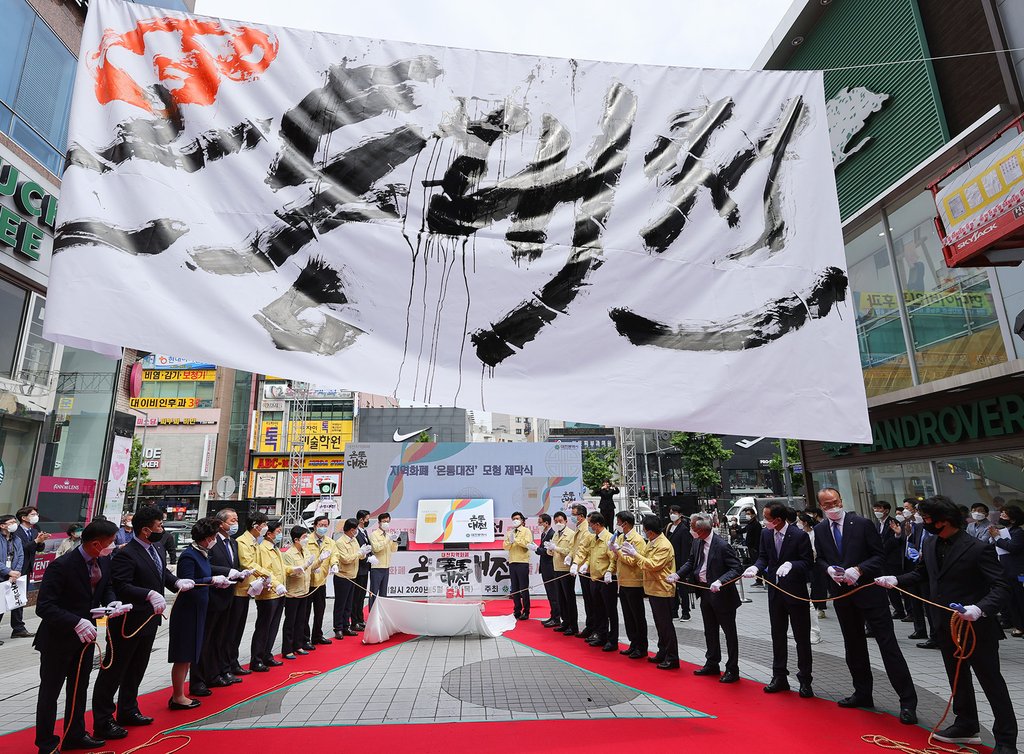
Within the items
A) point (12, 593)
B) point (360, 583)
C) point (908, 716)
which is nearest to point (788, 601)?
point (908, 716)

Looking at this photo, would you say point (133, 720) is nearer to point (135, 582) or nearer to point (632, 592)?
point (135, 582)

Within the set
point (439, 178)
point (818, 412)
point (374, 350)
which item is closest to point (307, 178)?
point (439, 178)

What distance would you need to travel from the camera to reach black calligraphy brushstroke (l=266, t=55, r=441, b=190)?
293 cm

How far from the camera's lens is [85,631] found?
4.28m

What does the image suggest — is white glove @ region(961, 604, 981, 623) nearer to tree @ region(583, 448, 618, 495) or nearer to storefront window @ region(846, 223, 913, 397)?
storefront window @ region(846, 223, 913, 397)

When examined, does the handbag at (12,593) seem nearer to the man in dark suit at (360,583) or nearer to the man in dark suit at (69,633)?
the man in dark suit at (69,633)

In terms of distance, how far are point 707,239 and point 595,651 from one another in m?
6.53

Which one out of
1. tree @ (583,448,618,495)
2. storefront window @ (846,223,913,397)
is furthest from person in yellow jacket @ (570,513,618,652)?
tree @ (583,448,618,495)

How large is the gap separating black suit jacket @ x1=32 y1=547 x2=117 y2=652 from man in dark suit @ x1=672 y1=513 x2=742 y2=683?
5774 mm

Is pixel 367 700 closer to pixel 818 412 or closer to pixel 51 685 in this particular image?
pixel 51 685

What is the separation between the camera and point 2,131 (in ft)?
30.0

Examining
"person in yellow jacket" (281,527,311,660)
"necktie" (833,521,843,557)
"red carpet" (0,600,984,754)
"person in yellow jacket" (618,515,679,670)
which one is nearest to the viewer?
"red carpet" (0,600,984,754)

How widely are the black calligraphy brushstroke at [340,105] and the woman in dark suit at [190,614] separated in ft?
13.1

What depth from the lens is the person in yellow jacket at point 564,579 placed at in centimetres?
934
